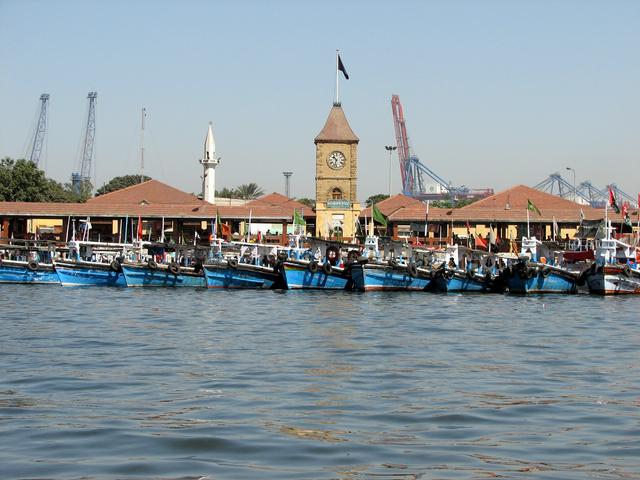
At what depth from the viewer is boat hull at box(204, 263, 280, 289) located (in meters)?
57.9

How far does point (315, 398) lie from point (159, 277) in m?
40.4

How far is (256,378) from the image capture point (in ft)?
70.6

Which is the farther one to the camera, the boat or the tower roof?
the tower roof

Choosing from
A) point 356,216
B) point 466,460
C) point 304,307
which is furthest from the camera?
point 356,216

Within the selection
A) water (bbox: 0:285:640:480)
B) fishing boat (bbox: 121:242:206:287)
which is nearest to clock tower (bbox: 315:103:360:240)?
fishing boat (bbox: 121:242:206:287)

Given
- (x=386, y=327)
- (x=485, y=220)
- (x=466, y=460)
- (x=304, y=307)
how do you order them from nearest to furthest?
(x=466, y=460) → (x=386, y=327) → (x=304, y=307) → (x=485, y=220)

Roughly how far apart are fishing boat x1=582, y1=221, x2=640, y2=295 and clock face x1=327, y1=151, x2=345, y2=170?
48.5 m

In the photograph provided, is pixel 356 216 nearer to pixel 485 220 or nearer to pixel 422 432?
pixel 485 220

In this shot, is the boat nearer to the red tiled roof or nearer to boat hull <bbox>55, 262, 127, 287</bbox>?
boat hull <bbox>55, 262, 127, 287</bbox>

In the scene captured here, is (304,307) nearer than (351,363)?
No

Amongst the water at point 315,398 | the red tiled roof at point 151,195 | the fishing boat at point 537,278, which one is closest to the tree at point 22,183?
the red tiled roof at point 151,195

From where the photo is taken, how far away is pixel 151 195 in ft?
343

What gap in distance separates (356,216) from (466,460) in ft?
283

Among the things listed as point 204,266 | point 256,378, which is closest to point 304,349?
point 256,378
